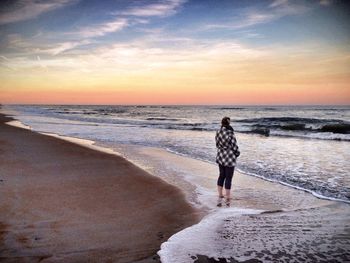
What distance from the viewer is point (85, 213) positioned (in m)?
5.73

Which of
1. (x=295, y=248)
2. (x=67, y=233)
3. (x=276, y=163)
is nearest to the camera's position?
(x=295, y=248)

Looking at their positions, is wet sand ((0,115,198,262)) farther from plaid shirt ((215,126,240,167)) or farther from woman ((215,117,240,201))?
plaid shirt ((215,126,240,167))

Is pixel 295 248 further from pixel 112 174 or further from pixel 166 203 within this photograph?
pixel 112 174

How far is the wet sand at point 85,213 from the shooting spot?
427 cm

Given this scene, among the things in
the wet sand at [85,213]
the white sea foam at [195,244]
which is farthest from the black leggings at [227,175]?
the white sea foam at [195,244]

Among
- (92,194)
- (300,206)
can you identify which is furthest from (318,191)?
(92,194)

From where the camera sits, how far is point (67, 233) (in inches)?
190

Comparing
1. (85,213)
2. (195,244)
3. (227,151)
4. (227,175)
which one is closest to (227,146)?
(227,151)

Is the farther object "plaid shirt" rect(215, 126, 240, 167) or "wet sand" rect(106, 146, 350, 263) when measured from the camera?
"plaid shirt" rect(215, 126, 240, 167)

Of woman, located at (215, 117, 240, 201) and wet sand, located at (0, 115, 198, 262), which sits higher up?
woman, located at (215, 117, 240, 201)

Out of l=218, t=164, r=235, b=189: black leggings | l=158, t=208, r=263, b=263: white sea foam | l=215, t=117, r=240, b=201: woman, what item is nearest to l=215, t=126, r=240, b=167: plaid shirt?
l=215, t=117, r=240, b=201: woman

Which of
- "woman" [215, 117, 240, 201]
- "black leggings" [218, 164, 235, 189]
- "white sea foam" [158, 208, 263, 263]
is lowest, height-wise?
"white sea foam" [158, 208, 263, 263]

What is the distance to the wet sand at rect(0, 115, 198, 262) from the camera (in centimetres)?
427

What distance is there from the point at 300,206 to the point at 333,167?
4489 millimetres
